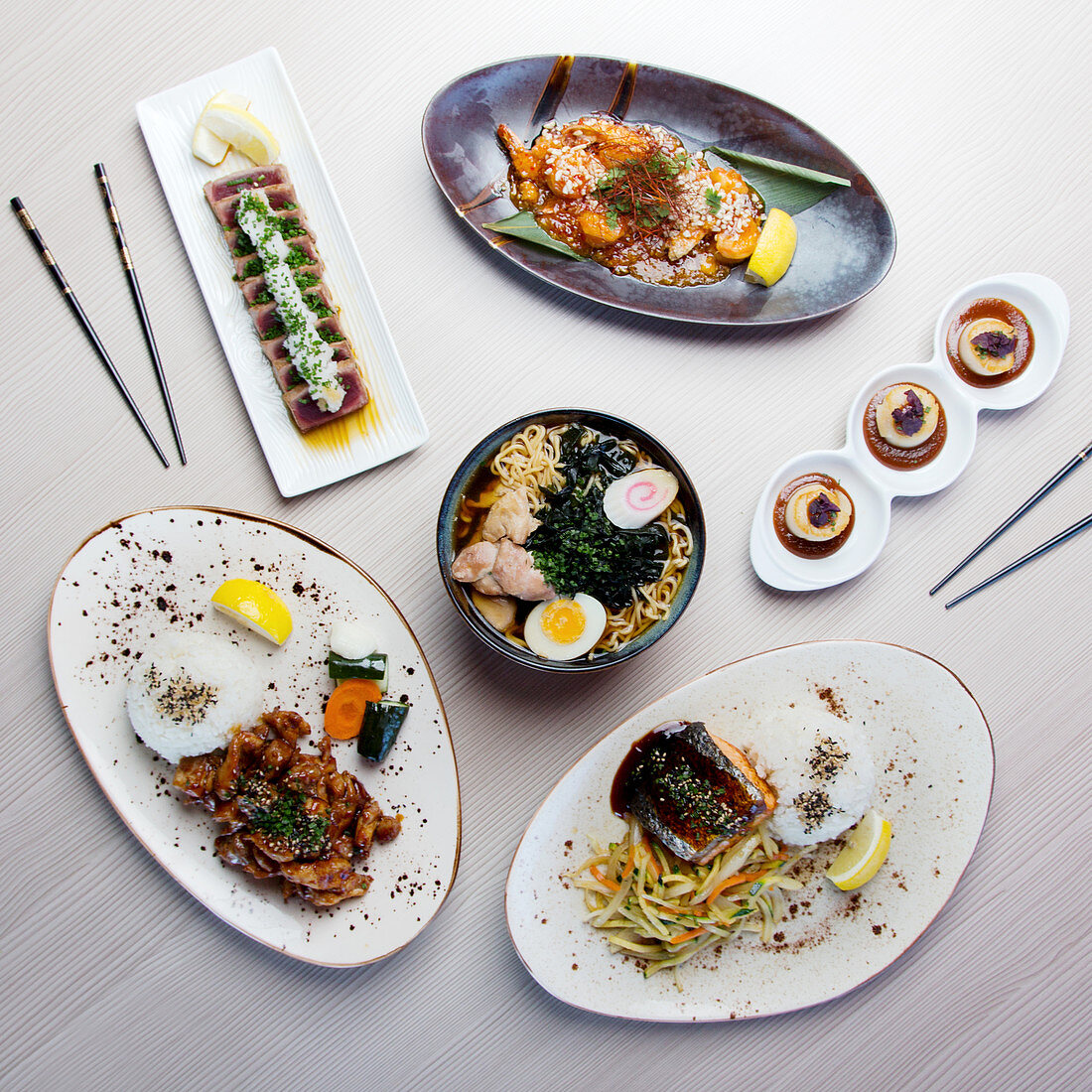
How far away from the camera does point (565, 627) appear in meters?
2.60

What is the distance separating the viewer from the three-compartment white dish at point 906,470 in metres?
2.89

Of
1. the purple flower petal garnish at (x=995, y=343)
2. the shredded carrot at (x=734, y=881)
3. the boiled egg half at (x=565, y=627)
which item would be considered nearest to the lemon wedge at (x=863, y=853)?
the shredded carrot at (x=734, y=881)

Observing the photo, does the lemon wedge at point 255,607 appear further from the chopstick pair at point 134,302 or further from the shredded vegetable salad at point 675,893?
the shredded vegetable salad at point 675,893

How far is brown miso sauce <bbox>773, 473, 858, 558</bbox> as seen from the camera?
289cm

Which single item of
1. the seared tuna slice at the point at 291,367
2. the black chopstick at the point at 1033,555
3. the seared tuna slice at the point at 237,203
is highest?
the seared tuna slice at the point at 237,203

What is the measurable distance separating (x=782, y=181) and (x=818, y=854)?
111 inches

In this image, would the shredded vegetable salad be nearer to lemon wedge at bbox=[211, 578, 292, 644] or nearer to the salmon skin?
the salmon skin

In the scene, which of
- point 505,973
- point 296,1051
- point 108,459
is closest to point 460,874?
point 505,973

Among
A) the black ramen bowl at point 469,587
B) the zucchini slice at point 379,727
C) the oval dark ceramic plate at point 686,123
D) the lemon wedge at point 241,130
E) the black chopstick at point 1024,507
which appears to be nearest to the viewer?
the black ramen bowl at point 469,587

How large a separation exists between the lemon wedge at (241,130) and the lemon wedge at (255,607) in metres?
1.74

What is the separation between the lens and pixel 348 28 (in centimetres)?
297

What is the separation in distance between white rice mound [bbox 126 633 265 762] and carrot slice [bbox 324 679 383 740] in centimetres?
31

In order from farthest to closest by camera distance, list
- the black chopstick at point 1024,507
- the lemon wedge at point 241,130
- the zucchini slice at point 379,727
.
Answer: the black chopstick at point 1024,507, the lemon wedge at point 241,130, the zucchini slice at point 379,727

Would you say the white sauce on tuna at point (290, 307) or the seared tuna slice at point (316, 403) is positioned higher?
the white sauce on tuna at point (290, 307)
